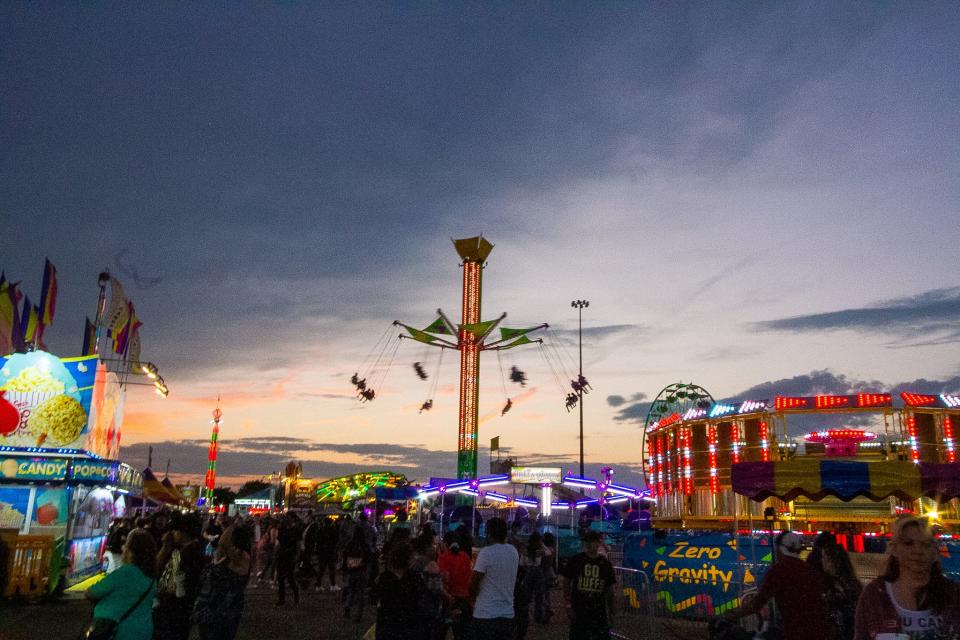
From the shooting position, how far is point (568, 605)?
288 inches

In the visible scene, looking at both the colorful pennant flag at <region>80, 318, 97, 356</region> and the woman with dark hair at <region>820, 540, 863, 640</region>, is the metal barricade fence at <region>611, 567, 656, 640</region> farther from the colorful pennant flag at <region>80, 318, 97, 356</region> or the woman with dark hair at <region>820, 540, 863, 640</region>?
the colorful pennant flag at <region>80, 318, 97, 356</region>

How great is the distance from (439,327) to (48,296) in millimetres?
24010

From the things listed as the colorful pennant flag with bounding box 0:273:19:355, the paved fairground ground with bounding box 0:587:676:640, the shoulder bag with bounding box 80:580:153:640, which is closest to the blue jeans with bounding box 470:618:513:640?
the shoulder bag with bounding box 80:580:153:640

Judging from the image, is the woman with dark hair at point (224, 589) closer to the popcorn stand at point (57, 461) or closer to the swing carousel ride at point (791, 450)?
the popcorn stand at point (57, 461)

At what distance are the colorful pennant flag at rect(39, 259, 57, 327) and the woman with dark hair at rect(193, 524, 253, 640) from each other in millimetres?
17521

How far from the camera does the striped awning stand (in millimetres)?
11859

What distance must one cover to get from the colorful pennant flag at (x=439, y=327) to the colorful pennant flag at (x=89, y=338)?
2124 centimetres

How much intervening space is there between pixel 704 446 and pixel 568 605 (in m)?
25.3

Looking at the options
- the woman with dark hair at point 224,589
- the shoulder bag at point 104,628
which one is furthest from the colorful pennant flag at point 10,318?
the shoulder bag at point 104,628

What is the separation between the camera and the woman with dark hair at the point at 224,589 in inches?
260

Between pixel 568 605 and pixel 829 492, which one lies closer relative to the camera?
pixel 568 605

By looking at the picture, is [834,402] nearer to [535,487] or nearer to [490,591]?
[535,487]

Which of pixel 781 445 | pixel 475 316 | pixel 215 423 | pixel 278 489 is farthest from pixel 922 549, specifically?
pixel 278 489

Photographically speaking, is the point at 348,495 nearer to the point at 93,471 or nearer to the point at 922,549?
the point at 93,471
